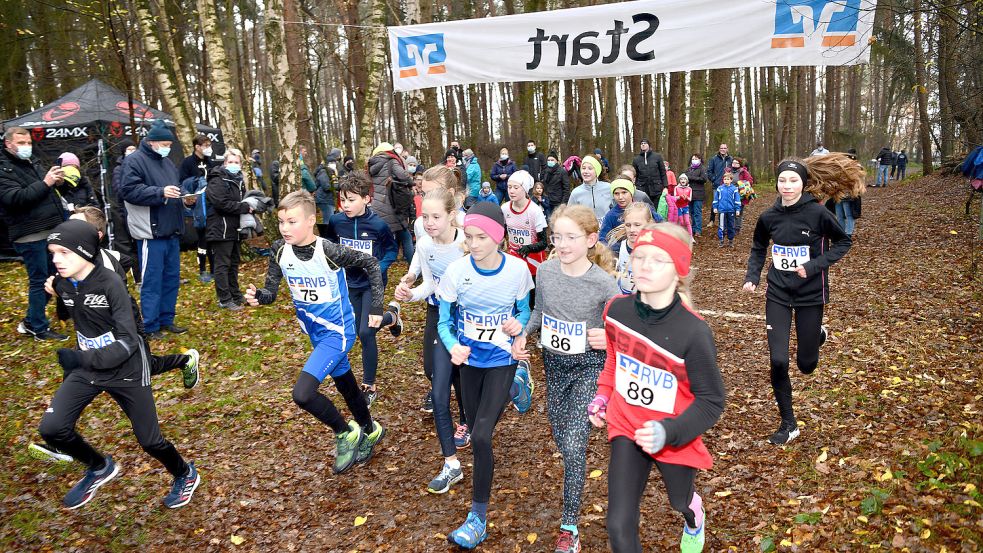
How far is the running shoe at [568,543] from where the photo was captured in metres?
3.83

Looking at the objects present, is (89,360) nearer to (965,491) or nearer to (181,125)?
(965,491)

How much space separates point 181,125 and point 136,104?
1325mm

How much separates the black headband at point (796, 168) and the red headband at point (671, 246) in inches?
98.3

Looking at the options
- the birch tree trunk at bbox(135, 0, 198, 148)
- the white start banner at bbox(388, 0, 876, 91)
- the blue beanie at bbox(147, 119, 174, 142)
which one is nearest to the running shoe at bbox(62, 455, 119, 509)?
the blue beanie at bbox(147, 119, 174, 142)

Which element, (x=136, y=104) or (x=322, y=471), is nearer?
(x=322, y=471)

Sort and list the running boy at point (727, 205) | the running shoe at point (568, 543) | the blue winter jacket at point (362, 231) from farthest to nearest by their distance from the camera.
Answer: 1. the running boy at point (727, 205)
2. the blue winter jacket at point (362, 231)
3. the running shoe at point (568, 543)

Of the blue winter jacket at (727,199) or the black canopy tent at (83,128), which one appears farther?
the blue winter jacket at (727,199)

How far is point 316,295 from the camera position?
190 inches

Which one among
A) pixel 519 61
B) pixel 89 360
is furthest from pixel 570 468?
pixel 519 61

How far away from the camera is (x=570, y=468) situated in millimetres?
3850

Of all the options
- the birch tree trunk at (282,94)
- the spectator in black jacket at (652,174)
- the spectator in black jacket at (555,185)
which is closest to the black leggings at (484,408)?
the birch tree trunk at (282,94)

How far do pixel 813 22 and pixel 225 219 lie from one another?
28.3 feet

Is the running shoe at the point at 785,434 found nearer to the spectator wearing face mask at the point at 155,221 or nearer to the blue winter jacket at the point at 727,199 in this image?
the spectator wearing face mask at the point at 155,221

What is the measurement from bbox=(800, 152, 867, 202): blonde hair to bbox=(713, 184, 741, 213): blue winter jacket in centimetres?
940
